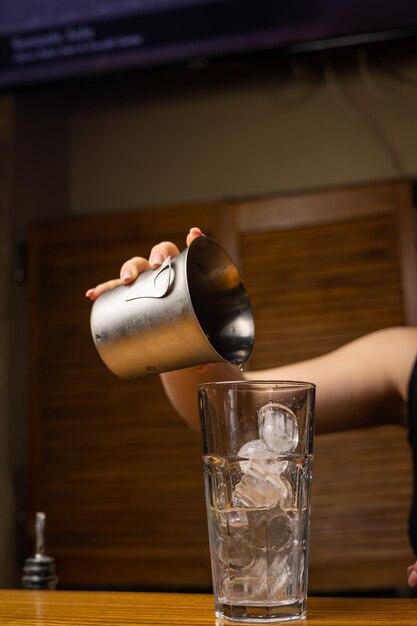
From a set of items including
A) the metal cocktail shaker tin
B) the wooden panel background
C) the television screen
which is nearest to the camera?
the metal cocktail shaker tin

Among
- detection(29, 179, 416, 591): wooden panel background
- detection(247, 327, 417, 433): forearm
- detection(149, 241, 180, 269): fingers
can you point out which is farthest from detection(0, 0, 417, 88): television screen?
detection(149, 241, 180, 269): fingers

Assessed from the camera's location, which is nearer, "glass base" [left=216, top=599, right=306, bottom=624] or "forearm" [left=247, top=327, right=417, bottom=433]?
"glass base" [left=216, top=599, right=306, bottom=624]

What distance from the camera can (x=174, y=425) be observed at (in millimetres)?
2357

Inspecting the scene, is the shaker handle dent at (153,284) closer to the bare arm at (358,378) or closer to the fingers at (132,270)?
the fingers at (132,270)

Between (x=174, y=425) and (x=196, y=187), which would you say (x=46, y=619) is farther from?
(x=196, y=187)

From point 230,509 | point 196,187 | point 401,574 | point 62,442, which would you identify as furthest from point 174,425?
point 230,509

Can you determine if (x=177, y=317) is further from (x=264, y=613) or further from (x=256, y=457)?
(x=264, y=613)

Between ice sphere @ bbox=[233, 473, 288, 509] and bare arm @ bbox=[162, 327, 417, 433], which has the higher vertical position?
bare arm @ bbox=[162, 327, 417, 433]

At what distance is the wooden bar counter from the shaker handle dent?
29 centimetres

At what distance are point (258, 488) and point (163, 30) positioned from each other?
177cm

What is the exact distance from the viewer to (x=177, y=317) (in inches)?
30.3

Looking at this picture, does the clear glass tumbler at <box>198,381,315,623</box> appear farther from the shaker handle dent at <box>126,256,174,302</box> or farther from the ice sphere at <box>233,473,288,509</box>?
the shaker handle dent at <box>126,256,174,302</box>

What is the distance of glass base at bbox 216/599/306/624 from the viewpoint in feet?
1.93

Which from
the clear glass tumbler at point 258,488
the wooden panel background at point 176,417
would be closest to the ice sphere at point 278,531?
the clear glass tumbler at point 258,488
